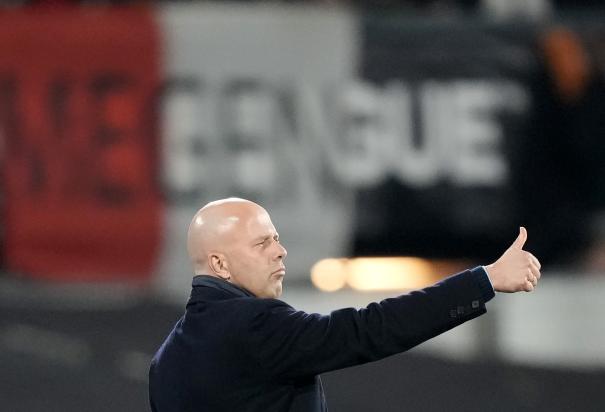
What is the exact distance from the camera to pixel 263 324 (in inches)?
108

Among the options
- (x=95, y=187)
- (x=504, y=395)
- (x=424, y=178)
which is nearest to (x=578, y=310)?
(x=504, y=395)

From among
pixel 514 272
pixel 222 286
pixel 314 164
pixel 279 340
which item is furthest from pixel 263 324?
pixel 314 164

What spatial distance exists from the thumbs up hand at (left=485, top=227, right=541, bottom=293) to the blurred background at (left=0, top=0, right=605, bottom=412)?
3249 mm

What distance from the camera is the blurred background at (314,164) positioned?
602 centimetres

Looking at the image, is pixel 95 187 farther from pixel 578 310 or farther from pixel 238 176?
pixel 578 310

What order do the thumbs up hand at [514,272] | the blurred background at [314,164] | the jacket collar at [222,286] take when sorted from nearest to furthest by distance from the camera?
the thumbs up hand at [514,272] → the jacket collar at [222,286] → the blurred background at [314,164]

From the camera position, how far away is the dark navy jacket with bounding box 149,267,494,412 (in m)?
2.70

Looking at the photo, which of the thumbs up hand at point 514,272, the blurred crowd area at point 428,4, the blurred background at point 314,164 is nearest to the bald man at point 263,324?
the thumbs up hand at point 514,272

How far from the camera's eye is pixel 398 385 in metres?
5.93

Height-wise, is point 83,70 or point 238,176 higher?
point 83,70

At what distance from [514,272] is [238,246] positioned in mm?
570

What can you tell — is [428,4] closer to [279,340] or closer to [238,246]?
[238,246]

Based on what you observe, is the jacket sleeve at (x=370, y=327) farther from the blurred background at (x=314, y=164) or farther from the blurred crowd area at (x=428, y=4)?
the blurred crowd area at (x=428, y=4)

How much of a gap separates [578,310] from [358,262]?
96cm
